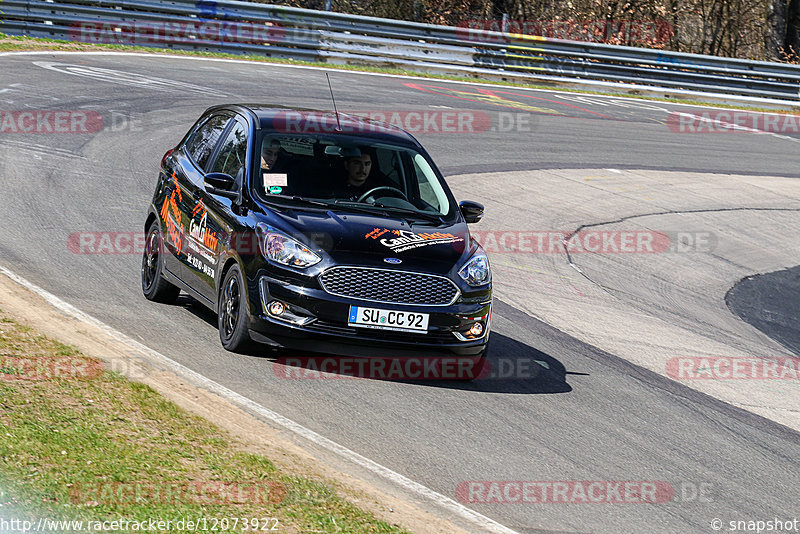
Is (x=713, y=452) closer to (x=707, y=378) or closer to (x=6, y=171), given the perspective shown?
(x=707, y=378)

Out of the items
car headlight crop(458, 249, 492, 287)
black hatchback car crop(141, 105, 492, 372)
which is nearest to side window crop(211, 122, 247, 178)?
black hatchback car crop(141, 105, 492, 372)

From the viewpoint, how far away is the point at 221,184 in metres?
8.16

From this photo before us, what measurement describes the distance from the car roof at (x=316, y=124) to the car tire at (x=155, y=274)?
1.33m

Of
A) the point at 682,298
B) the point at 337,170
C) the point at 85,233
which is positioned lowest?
the point at 682,298

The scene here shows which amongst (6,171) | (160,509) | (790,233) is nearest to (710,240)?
(790,233)

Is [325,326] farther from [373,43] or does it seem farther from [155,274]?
[373,43]

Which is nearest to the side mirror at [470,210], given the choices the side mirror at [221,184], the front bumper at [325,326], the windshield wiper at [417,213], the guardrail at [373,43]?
the windshield wiper at [417,213]

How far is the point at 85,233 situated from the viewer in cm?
1116

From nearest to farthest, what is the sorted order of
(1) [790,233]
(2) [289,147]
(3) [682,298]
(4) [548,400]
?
(4) [548,400]
(2) [289,147]
(3) [682,298]
(1) [790,233]

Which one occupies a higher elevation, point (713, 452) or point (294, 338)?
point (294, 338)

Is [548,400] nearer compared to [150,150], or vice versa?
[548,400]

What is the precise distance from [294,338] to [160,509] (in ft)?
8.97

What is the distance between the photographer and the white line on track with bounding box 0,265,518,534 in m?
5.74

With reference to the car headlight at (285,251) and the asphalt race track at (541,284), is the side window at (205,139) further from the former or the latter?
the car headlight at (285,251)
